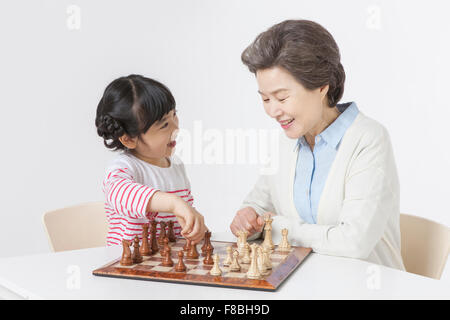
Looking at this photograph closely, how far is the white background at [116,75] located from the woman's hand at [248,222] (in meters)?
1.98

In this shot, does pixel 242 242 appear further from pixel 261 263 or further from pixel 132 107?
pixel 132 107

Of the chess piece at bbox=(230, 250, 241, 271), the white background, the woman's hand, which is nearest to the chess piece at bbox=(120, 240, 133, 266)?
the chess piece at bbox=(230, 250, 241, 271)

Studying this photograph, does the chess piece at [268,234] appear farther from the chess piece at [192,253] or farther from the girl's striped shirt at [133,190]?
the girl's striped shirt at [133,190]

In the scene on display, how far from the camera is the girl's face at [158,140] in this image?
205 cm

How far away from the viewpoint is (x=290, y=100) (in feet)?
5.73

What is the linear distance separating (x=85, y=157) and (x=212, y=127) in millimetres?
969

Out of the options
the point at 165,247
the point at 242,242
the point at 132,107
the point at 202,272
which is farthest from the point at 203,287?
the point at 132,107

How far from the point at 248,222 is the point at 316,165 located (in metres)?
0.31

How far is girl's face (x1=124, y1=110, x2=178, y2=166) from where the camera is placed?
6.72 feet

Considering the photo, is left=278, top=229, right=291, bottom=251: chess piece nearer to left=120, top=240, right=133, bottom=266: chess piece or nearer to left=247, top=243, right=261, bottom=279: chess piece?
left=247, top=243, right=261, bottom=279: chess piece

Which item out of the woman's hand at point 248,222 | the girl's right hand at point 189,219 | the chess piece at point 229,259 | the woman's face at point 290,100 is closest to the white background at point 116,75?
the woman's face at point 290,100

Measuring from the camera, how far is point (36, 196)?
359 cm
